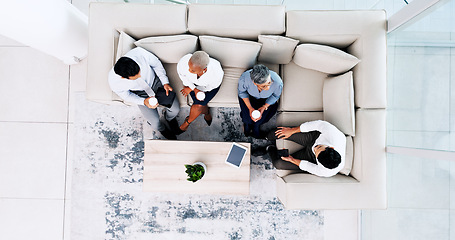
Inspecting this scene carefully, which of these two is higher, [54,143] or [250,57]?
[250,57]

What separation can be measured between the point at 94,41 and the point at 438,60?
2796 mm

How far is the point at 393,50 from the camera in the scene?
2.28m

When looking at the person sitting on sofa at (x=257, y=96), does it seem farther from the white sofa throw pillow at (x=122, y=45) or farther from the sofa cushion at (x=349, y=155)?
the white sofa throw pillow at (x=122, y=45)

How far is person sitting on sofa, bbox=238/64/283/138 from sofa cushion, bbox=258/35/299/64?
0.80 ft

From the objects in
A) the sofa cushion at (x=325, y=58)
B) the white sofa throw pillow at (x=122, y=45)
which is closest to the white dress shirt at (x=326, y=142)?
the sofa cushion at (x=325, y=58)

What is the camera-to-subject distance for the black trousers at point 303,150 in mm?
2264

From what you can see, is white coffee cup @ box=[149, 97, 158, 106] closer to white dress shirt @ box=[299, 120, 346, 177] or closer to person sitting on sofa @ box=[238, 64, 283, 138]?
person sitting on sofa @ box=[238, 64, 283, 138]

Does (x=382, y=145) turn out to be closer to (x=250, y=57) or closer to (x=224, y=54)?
(x=250, y=57)

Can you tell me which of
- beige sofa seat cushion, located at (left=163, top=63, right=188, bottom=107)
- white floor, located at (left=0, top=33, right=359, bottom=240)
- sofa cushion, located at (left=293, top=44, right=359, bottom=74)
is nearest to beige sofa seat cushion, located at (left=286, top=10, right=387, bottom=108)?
sofa cushion, located at (left=293, top=44, right=359, bottom=74)

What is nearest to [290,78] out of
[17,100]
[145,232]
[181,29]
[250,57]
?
[250,57]

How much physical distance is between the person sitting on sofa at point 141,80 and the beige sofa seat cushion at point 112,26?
240mm

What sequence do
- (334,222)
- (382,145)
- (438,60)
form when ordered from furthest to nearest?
(334,222) < (382,145) < (438,60)

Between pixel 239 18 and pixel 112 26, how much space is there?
1096 mm

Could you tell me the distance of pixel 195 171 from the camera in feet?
6.78
